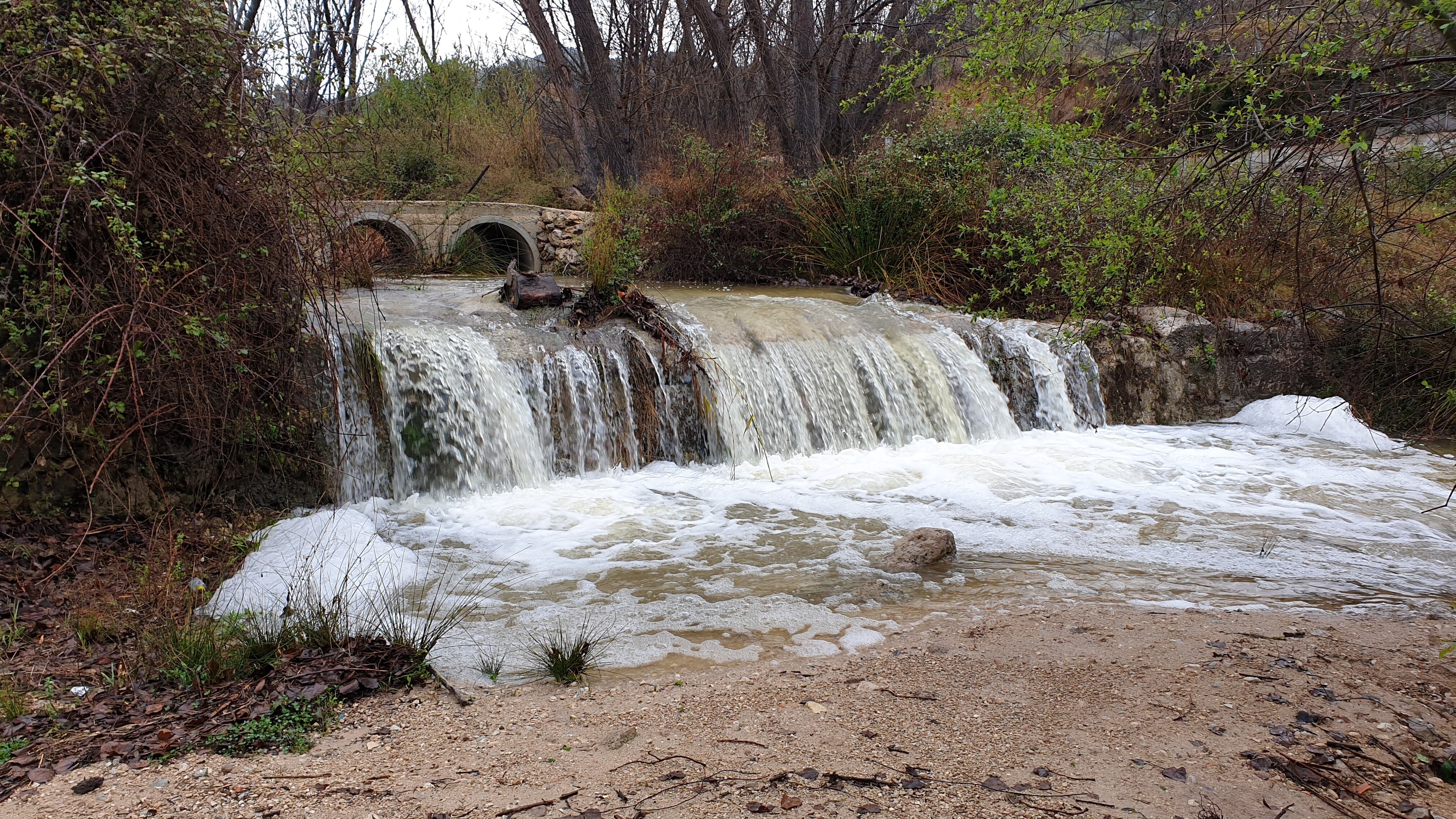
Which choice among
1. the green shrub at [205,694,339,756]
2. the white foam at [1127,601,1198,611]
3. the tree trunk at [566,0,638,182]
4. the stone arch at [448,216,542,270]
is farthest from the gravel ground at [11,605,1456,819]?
the tree trunk at [566,0,638,182]

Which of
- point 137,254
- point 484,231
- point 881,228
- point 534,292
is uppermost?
point 484,231

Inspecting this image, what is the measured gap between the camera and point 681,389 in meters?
7.23

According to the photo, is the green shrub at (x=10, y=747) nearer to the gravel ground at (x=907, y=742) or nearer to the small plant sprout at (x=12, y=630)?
the gravel ground at (x=907, y=742)

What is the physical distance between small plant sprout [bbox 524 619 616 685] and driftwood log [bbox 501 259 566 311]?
418 centimetres

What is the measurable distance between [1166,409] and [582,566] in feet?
22.4

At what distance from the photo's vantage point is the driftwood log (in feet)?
25.0

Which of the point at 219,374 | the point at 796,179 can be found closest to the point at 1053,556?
the point at 219,374

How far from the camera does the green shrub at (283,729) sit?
2.72m

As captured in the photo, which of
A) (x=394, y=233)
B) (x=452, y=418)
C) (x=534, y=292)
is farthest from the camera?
(x=394, y=233)

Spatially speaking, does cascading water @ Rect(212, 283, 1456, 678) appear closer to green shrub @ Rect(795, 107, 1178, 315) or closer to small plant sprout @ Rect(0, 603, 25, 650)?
green shrub @ Rect(795, 107, 1178, 315)

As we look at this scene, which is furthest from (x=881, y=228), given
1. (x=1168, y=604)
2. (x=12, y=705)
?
(x=12, y=705)

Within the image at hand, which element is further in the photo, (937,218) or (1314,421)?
(937,218)

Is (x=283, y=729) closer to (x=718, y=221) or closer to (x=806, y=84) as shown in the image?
(x=718, y=221)

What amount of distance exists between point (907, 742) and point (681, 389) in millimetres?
4749
